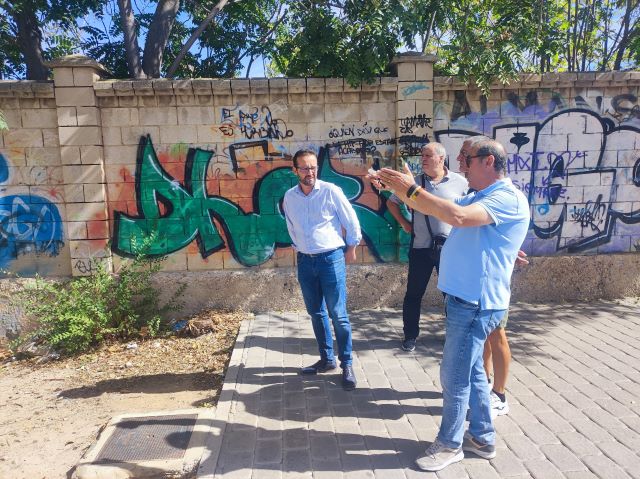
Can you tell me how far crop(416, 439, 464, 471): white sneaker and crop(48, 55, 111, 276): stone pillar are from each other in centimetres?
440

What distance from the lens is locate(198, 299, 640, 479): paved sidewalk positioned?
9.43ft

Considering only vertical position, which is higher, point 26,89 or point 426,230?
point 26,89

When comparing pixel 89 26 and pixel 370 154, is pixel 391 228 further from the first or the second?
pixel 89 26

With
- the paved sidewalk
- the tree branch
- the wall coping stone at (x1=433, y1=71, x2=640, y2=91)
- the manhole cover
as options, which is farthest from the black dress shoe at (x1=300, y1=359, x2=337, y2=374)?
the tree branch

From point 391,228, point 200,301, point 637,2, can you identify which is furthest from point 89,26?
point 637,2

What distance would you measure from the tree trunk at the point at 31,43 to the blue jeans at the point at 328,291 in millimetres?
5278

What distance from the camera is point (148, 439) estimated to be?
3.39 meters

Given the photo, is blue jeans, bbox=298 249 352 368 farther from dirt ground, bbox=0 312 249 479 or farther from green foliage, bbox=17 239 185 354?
green foliage, bbox=17 239 185 354

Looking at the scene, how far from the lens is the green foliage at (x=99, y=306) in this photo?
5.25m

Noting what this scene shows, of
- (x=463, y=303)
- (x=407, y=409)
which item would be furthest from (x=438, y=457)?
(x=463, y=303)

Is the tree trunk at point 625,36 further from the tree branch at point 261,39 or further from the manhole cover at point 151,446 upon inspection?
the manhole cover at point 151,446

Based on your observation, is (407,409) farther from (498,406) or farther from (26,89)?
(26,89)

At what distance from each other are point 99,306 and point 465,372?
4.14m

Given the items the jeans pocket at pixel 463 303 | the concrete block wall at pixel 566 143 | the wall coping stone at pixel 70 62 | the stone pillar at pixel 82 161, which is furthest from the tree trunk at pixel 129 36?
the jeans pocket at pixel 463 303
